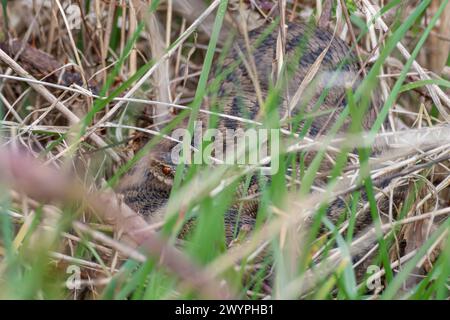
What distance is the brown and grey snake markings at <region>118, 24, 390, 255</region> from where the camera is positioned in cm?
259

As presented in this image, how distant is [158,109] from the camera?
3.21 meters

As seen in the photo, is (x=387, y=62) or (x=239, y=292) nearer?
(x=239, y=292)

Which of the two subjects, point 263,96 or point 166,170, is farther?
point 263,96

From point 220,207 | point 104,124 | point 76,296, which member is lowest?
point 76,296

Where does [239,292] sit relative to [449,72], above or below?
below

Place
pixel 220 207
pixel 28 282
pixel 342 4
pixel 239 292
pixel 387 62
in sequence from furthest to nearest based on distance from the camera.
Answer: pixel 387 62
pixel 342 4
pixel 239 292
pixel 220 207
pixel 28 282

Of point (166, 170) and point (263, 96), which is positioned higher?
point (263, 96)

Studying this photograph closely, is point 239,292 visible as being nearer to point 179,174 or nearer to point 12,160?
point 179,174

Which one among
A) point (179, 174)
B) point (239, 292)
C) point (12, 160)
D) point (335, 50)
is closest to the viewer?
point (12, 160)

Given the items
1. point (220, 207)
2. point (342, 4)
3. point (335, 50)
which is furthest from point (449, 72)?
point (220, 207)

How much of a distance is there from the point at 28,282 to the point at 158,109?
1.84 meters

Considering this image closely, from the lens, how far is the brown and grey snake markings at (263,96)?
8.50 feet

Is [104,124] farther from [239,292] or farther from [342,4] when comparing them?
[239,292]

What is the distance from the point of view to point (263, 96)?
297 cm
